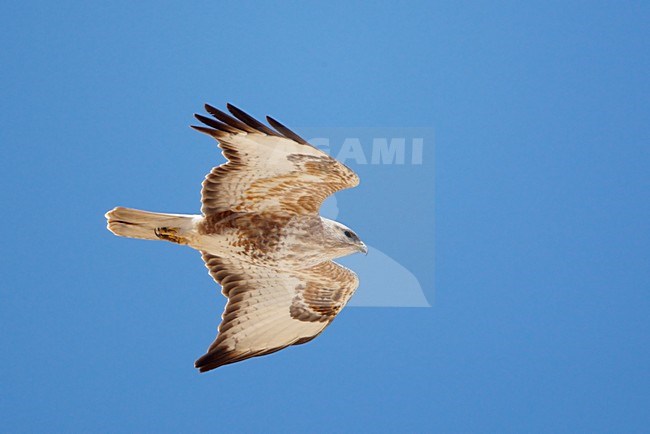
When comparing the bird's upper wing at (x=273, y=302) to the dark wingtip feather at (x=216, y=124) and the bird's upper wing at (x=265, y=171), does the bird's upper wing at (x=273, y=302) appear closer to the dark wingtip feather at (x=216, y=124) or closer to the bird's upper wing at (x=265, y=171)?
the bird's upper wing at (x=265, y=171)

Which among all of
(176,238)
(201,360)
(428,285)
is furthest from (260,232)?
(428,285)

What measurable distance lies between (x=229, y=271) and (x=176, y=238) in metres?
0.59

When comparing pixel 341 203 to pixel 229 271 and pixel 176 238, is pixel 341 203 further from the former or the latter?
pixel 176 238

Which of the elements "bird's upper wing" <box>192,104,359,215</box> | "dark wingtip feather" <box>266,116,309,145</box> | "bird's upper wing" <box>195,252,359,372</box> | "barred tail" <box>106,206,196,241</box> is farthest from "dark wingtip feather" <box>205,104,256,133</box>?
"bird's upper wing" <box>195,252,359,372</box>

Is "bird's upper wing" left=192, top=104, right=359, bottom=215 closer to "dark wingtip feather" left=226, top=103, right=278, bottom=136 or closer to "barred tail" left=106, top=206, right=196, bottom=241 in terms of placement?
"dark wingtip feather" left=226, top=103, right=278, bottom=136

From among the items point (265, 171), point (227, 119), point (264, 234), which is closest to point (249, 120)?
point (227, 119)

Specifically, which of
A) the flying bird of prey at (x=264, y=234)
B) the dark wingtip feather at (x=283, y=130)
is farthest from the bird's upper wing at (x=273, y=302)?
the dark wingtip feather at (x=283, y=130)

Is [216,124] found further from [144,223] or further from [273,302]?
[273,302]

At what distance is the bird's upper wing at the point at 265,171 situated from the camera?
4711 mm

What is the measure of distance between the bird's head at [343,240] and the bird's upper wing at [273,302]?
37cm

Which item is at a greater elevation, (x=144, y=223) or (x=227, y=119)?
(x=227, y=119)

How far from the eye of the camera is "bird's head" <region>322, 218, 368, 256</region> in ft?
16.9

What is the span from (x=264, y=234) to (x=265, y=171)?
38cm

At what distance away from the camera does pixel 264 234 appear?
5203mm
